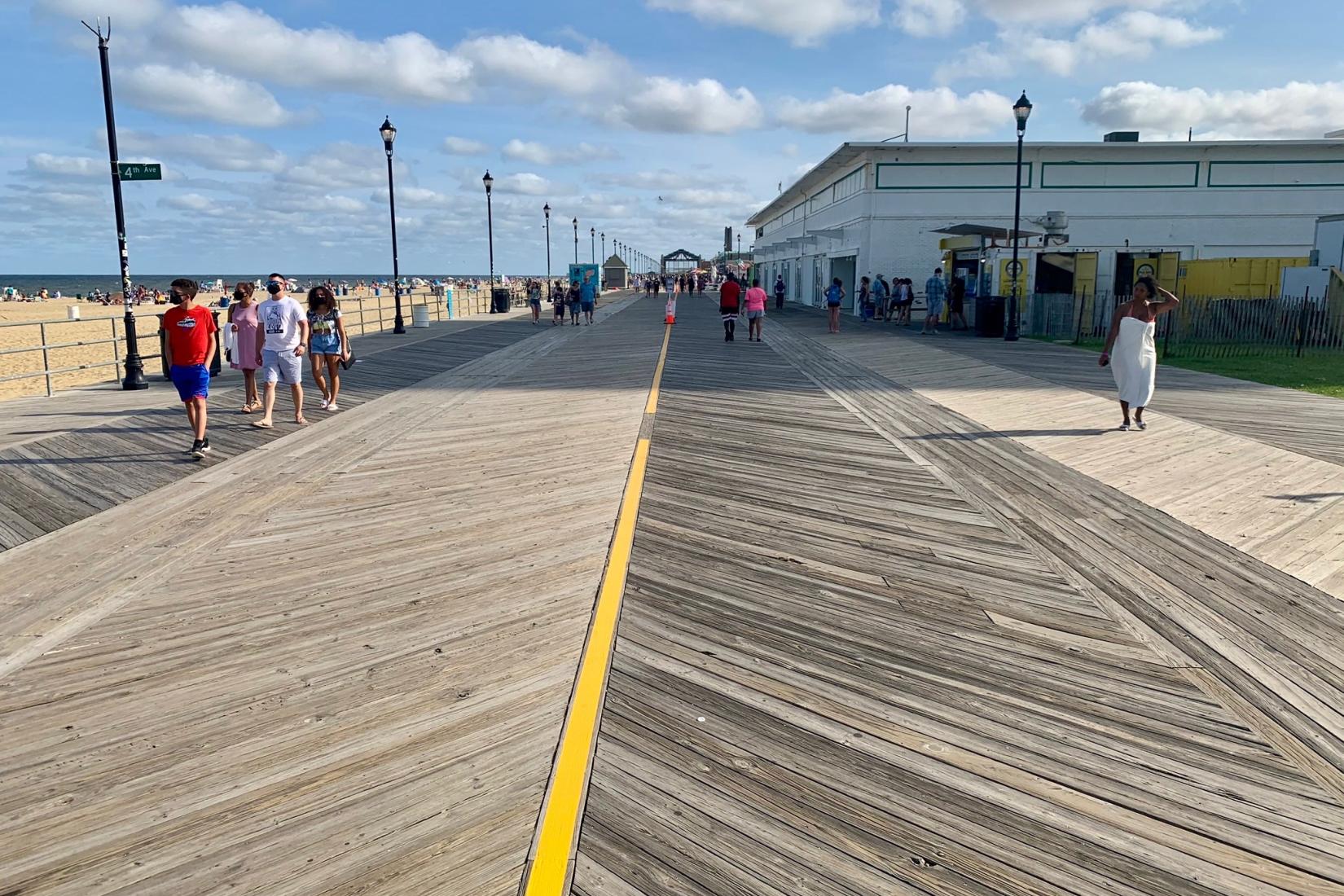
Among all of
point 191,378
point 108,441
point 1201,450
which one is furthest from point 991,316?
point 108,441

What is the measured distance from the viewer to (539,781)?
3.47m

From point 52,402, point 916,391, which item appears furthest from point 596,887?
point 52,402

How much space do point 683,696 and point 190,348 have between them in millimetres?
7086

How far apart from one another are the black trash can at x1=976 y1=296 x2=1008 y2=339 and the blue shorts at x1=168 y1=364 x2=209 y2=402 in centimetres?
2123

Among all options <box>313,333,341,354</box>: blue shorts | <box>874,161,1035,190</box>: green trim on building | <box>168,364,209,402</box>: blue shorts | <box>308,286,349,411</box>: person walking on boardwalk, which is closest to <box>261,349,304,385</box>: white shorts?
<box>308,286,349,411</box>: person walking on boardwalk

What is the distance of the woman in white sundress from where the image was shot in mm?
10391

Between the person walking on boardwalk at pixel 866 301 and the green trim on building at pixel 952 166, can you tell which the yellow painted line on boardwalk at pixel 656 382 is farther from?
the green trim on building at pixel 952 166

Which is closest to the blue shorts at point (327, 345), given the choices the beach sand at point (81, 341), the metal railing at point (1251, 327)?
the beach sand at point (81, 341)

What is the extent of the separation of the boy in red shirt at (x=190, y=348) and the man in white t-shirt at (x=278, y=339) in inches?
67.0

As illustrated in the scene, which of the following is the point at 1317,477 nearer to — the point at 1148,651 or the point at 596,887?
the point at 1148,651

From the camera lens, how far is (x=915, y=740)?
380cm

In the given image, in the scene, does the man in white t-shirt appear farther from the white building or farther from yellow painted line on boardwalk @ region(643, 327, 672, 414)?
the white building

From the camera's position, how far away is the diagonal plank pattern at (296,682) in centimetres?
310

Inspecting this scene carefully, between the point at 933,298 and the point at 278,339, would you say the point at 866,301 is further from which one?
the point at 278,339
